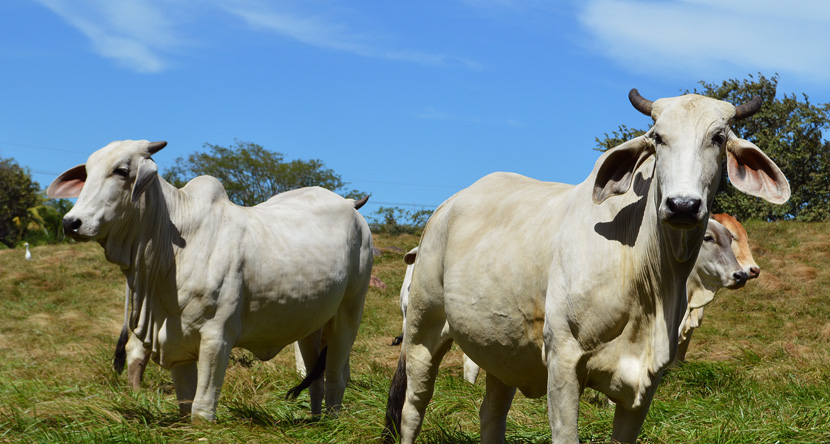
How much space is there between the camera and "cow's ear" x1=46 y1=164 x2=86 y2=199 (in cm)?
581

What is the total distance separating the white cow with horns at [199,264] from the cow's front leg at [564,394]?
8.87 ft

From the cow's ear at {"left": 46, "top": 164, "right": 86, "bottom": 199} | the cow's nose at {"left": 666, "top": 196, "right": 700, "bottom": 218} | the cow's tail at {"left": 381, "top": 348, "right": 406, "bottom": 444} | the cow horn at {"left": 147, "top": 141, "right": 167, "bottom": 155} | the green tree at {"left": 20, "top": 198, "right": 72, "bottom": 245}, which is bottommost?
the cow's tail at {"left": 381, "top": 348, "right": 406, "bottom": 444}

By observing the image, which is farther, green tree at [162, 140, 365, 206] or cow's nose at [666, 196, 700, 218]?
green tree at [162, 140, 365, 206]

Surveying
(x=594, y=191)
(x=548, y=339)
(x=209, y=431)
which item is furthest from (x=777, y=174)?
(x=209, y=431)

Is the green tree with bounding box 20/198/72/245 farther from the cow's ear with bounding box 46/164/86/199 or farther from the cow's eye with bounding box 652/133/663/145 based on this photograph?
the cow's eye with bounding box 652/133/663/145

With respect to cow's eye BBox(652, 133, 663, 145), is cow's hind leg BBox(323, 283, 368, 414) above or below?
below

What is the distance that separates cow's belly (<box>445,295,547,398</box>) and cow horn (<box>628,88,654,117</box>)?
103 centimetres

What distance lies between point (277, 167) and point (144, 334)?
38820 mm

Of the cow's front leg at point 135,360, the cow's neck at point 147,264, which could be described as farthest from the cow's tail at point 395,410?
the cow's front leg at point 135,360

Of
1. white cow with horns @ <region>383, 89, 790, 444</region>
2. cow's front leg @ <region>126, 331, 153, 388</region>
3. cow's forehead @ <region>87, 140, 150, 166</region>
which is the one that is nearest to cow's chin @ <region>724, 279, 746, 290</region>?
white cow with horns @ <region>383, 89, 790, 444</region>

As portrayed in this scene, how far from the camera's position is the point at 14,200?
4231cm

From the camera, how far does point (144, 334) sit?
5621 millimetres

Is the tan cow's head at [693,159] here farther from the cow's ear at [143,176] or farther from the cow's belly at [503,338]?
the cow's ear at [143,176]

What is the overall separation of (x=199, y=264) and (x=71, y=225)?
0.92m
